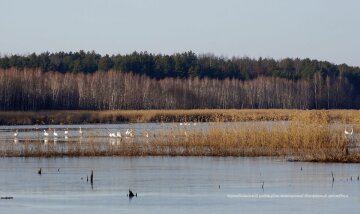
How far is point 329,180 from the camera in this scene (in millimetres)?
23266

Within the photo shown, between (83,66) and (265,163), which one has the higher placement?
(83,66)

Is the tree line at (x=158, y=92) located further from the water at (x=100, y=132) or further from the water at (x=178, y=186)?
the water at (x=178, y=186)

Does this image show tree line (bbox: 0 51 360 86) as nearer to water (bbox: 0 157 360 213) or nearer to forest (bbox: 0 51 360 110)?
forest (bbox: 0 51 360 110)

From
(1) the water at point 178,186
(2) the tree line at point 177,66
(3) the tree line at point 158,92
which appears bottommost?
(1) the water at point 178,186

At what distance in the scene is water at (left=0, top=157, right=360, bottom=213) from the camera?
61.0 feet

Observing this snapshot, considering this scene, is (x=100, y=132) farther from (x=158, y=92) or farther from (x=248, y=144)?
(x=158, y=92)

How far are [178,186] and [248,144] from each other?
10226 mm

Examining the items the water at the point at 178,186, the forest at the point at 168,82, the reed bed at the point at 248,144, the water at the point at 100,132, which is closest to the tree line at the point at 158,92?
the forest at the point at 168,82

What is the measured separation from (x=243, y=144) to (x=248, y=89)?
6740 centimetres

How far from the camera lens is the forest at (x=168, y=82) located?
84.0 metres

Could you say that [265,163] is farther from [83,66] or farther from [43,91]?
[83,66]

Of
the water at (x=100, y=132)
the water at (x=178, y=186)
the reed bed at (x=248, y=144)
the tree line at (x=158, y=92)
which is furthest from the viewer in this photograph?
the tree line at (x=158, y=92)

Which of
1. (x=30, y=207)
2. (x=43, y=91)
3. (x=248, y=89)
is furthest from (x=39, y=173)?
(x=248, y=89)

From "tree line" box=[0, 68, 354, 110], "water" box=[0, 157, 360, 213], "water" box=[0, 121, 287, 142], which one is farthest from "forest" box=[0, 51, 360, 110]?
"water" box=[0, 157, 360, 213]
